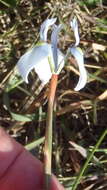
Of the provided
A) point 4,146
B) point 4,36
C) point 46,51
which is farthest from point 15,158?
point 4,36

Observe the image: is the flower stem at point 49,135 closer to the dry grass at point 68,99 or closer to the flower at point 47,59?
the flower at point 47,59

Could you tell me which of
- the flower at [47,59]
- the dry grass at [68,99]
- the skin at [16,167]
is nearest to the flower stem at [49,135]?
the flower at [47,59]

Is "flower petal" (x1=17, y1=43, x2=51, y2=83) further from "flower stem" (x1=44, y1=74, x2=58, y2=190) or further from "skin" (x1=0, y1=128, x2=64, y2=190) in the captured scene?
"skin" (x1=0, y1=128, x2=64, y2=190)

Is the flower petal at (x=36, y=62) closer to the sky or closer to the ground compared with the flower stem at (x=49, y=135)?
closer to the sky

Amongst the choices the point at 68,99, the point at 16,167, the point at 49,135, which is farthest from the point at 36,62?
the point at 68,99

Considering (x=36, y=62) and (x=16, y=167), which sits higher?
(x=36, y=62)

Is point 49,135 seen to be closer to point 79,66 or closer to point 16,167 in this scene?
point 79,66

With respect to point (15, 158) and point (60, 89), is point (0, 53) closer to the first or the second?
point (60, 89)
